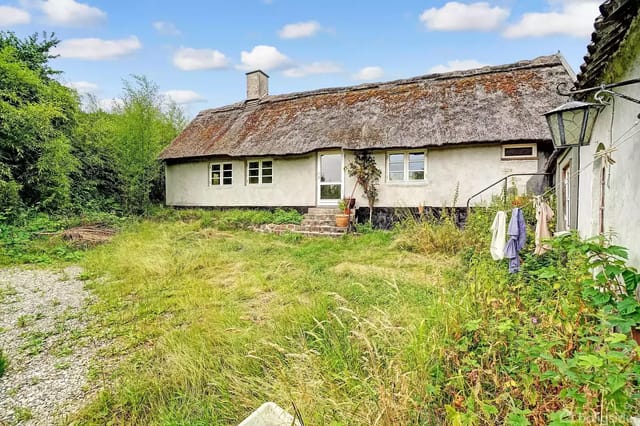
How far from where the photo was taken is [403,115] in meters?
11.6

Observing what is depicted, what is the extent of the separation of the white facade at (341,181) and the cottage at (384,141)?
0.11 feet

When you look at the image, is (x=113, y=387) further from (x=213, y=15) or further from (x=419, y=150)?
(x=213, y=15)

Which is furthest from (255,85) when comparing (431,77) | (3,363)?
(3,363)

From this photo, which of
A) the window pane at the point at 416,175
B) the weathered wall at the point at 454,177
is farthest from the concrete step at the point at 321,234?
the window pane at the point at 416,175

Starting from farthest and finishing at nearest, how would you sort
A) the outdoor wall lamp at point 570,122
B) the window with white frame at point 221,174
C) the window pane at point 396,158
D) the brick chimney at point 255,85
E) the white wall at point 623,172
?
the brick chimney at point 255,85 → the window with white frame at point 221,174 → the window pane at point 396,158 → the outdoor wall lamp at point 570,122 → the white wall at point 623,172

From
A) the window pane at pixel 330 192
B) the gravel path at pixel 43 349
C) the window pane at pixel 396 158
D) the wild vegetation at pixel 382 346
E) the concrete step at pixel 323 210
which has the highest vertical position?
the window pane at pixel 396 158

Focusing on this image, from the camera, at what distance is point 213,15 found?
1134 centimetres

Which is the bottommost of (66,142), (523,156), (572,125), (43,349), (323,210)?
(43,349)

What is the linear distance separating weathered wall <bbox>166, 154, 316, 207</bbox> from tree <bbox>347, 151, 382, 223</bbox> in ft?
5.72

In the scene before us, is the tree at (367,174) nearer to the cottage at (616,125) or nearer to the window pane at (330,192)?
the window pane at (330,192)

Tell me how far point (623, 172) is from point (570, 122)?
652 millimetres

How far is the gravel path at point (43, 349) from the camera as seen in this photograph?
9.26 feet

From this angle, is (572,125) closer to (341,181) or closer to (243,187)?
(341,181)

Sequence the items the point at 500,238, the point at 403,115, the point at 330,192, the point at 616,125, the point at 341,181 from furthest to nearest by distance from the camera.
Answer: the point at 330,192 → the point at 341,181 → the point at 403,115 → the point at 500,238 → the point at 616,125
